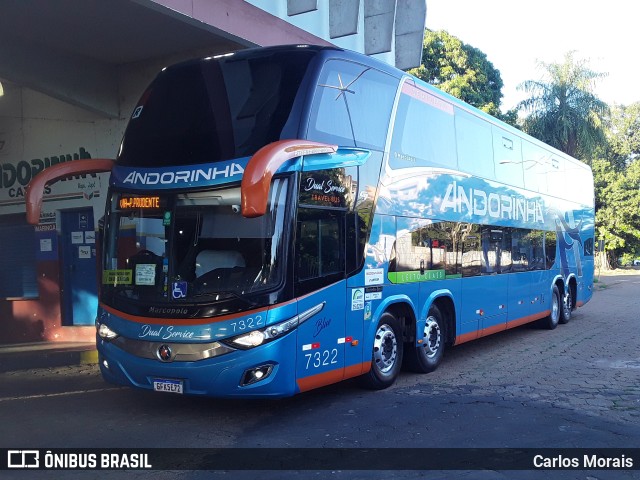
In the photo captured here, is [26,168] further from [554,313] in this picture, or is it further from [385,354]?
[554,313]

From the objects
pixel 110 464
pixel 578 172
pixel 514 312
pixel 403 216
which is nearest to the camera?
pixel 110 464

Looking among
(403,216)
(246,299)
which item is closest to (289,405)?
(246,299)

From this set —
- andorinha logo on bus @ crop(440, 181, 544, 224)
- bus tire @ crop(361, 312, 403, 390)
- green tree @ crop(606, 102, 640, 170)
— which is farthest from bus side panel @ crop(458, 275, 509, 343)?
green tree @ crop(606, 102, 640, 170)

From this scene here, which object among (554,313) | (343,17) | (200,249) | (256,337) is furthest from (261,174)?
(554,313)

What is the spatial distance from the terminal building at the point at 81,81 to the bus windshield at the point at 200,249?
3.78 metres

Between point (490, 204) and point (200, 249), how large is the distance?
643 cm

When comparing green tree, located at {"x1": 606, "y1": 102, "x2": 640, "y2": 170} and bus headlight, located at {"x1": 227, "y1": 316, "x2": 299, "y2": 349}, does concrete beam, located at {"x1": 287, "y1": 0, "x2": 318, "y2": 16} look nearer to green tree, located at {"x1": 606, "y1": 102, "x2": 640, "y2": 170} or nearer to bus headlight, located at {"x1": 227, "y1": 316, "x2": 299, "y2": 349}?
bus headlight, located at {"x1": 227, "y1": 316, "x2": 299, "y2": 349}

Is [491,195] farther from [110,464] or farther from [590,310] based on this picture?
[590,310]

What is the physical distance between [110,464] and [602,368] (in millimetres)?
7202

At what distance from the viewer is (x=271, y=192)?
6273 millimetres

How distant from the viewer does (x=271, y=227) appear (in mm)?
6281

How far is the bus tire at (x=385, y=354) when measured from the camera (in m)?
7.90

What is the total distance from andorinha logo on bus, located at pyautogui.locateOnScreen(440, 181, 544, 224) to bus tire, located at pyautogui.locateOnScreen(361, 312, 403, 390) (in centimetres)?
220

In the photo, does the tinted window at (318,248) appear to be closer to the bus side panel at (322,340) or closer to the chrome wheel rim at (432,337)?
the bus side panel at (322,340)
